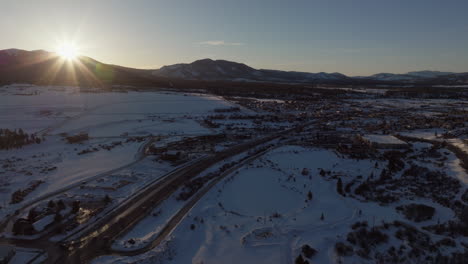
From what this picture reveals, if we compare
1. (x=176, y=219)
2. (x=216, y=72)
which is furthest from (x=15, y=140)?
(x=216, y=72)

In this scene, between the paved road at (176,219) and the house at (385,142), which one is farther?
the house at (385,142)

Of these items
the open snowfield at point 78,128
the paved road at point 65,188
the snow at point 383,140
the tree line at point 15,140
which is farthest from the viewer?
the snow at point 383,140

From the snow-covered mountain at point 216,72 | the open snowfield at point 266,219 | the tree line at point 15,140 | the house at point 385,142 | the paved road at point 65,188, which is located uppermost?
the snow-covered mountain at point 216,72

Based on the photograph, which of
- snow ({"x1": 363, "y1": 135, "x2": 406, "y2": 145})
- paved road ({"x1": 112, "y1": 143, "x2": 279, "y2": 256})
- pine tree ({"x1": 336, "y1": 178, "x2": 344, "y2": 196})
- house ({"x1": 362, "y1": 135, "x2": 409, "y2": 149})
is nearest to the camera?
paved road ({"x1": 112, "y1": 143, "x2": 279, "y2": 256})

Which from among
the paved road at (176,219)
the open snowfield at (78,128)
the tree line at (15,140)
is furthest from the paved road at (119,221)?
the tree line at (15,140)

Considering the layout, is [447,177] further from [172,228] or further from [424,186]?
[172,228]

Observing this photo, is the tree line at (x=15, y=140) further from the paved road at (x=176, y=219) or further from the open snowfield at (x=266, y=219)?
the open snowfield at (x=266, y=219)

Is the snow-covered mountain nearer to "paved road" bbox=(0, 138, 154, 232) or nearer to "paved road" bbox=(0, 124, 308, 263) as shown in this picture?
"paved road" bbox=(0, 138, 154, 232)

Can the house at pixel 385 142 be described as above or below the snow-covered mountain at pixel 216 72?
below

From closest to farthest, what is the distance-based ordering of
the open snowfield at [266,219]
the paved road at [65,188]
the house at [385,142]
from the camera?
1. the open snowfield at [266,219]
2. the paved road at [65,188]
3. the house at [385,142]

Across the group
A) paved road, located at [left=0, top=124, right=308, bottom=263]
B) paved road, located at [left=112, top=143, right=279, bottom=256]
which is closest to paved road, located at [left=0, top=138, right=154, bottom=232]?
paved road, located at [left=0, top=124, right=308, bottom=263]

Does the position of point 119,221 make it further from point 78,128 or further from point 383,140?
point 383,140
